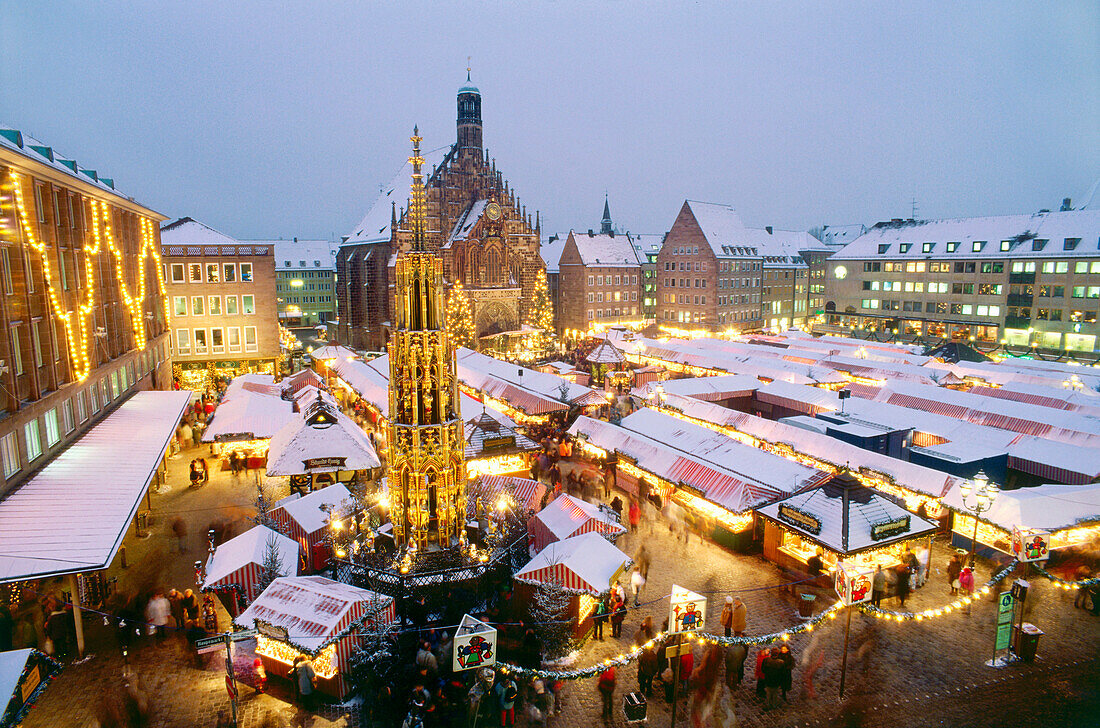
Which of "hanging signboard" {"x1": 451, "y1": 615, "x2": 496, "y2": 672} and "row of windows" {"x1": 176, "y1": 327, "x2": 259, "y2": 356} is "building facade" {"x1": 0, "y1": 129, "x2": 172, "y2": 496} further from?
"row of windows" {"x1": 176, "y1": 327, "x2": 259, "y2": 356}

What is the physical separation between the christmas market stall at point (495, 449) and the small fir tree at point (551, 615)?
24.0 feet

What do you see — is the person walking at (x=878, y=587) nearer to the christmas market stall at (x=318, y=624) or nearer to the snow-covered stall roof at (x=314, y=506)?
the christmas market stall at (x=318, y=624)

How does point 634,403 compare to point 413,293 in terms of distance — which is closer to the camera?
point 413,293

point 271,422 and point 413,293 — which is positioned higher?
point 413,293

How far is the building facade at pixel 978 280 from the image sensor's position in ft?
168

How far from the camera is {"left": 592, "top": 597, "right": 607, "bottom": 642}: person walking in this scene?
41.7 ft

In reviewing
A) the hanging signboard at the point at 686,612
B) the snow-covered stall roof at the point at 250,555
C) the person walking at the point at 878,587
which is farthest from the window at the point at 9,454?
the person walking at the point at 878,587

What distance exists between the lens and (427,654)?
406 inches

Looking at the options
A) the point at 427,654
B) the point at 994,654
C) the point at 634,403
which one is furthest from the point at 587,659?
the point at 634,403

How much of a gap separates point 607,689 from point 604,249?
6267cm

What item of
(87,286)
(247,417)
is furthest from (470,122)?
(87,286)

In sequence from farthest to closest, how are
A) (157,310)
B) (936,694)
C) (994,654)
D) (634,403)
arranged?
(634,403), (157,310), (994,654), (936,694)

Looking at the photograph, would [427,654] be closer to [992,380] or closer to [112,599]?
[112,599]

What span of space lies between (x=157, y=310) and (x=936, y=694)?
33972 mm
